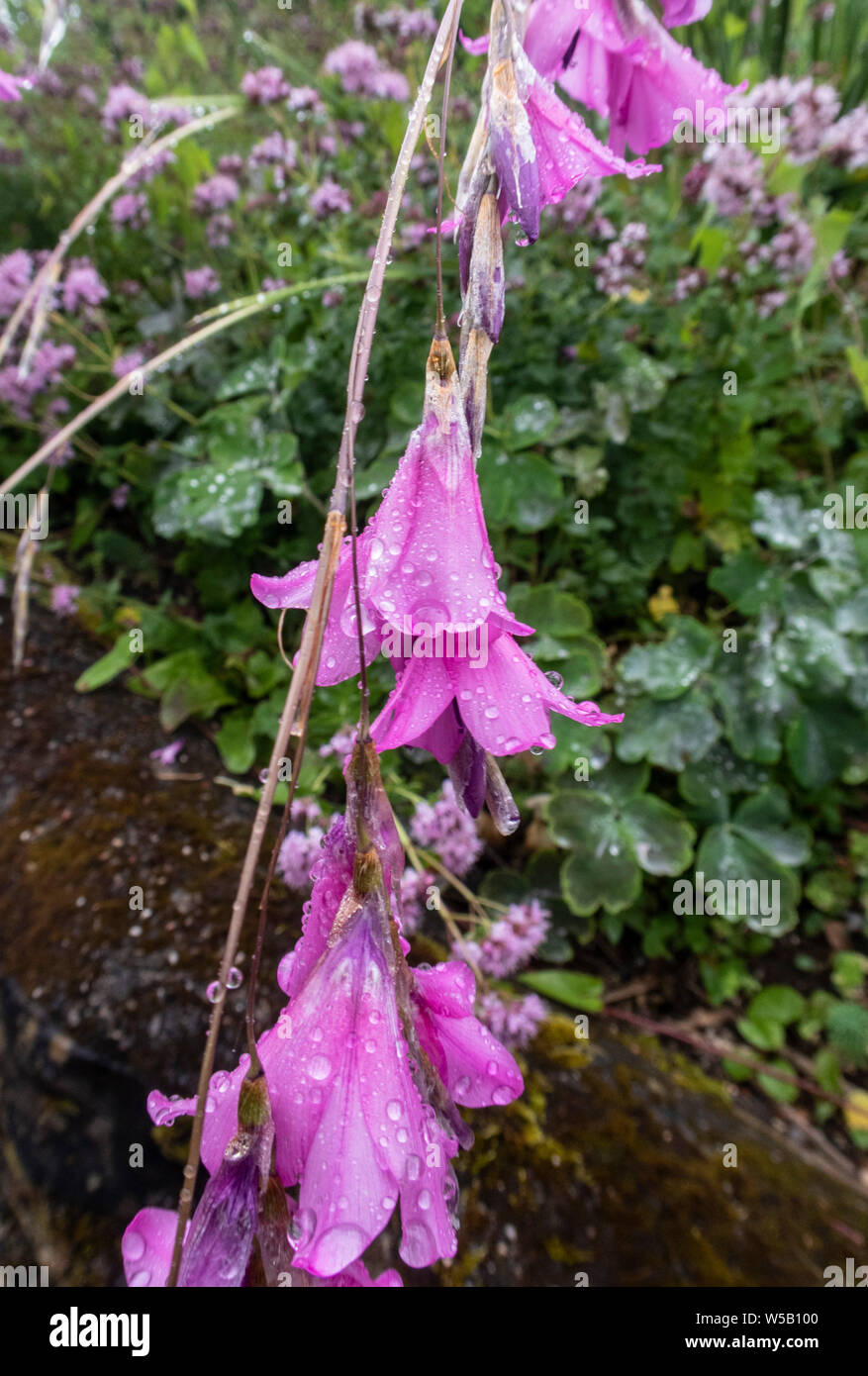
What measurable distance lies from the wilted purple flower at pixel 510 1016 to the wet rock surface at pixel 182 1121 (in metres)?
0.10

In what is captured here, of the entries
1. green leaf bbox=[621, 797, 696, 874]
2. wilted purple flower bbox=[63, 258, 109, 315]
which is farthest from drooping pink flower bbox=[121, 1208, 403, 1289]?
wilted purple flower bbox=[63, 258, 109, 315]

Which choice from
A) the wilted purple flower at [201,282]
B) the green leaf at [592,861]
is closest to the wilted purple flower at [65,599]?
the wilted purple flower at [201,282]

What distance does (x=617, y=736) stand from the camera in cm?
163

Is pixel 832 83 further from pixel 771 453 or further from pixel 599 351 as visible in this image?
pixel 599 351

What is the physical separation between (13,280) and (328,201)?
0.75 metres

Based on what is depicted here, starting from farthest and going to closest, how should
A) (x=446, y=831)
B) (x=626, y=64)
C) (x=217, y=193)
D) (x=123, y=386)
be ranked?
(x=217, y=193), (x=446, y=831), (x=123, y=386), (x=626, y=64)

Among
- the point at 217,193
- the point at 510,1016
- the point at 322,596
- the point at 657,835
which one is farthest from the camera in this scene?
the point at 217,193

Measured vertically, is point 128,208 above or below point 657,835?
above

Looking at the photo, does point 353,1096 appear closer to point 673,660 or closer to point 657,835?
point 657,835

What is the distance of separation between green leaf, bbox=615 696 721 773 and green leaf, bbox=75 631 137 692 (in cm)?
108

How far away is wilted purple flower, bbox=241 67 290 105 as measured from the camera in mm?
1667

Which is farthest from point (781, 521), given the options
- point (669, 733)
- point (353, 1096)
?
point (353, 1096)

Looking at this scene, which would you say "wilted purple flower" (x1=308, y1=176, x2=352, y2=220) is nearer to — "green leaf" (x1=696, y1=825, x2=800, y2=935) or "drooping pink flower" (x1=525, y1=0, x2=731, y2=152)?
"drooping pink flower" (x1=525, y1=0, x2=731, y2=152)

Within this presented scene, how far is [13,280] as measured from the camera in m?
1.76
